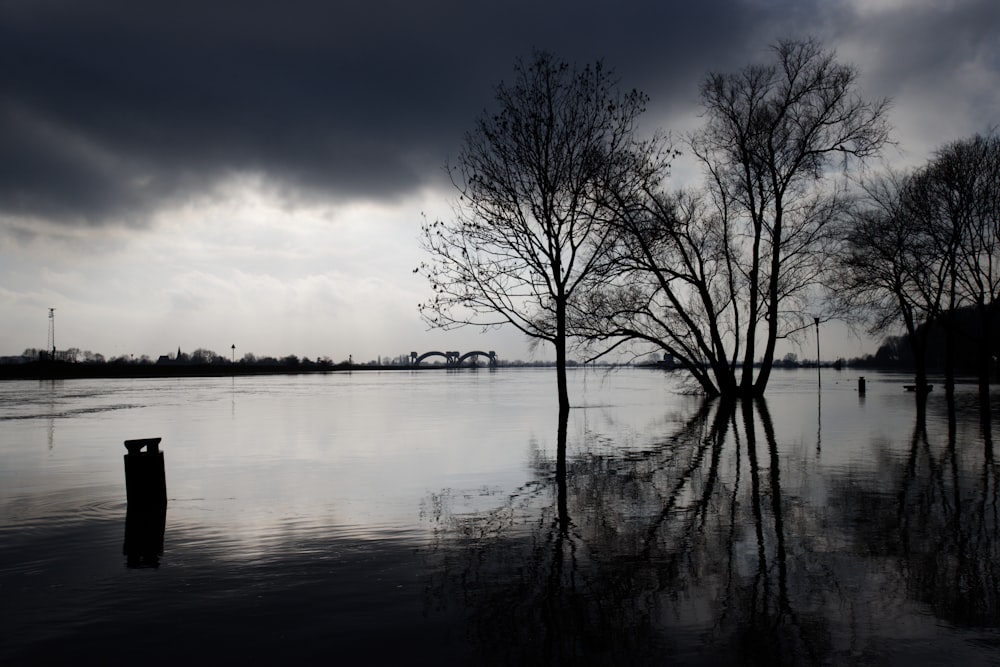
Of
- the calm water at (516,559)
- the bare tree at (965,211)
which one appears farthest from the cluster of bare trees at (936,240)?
the calm water at (516,559)

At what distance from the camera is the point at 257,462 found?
14750mm

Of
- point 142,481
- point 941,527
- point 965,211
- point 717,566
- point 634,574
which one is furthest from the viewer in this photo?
point 965,211

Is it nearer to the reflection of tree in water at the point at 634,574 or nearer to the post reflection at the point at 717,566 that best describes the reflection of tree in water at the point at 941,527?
the post reflection at the point at 717,566

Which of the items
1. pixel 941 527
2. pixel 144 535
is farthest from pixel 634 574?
pixel 144 535

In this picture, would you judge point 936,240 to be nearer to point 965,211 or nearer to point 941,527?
point 965,211

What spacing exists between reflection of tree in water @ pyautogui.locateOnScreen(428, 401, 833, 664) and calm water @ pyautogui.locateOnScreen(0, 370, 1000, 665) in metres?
0.03

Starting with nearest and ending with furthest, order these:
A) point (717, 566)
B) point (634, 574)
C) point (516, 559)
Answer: point (634, 574)
point (717, 566)
point (516, 559)

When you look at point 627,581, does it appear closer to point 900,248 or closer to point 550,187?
point 550,187

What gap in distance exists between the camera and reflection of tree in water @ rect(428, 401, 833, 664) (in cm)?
486

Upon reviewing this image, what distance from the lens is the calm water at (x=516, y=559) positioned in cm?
490

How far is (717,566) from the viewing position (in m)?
6.61

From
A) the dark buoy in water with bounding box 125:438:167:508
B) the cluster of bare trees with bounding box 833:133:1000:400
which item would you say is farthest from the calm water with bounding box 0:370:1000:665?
the cluster of bare trees with bounding box 833:133:1000:400

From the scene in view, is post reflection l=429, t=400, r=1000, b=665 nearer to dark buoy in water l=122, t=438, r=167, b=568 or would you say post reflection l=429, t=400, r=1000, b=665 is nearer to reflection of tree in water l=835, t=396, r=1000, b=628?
reflection of tree in water l=835, t=396, r=1000, b=628

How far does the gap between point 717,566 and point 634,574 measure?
2.74ft
